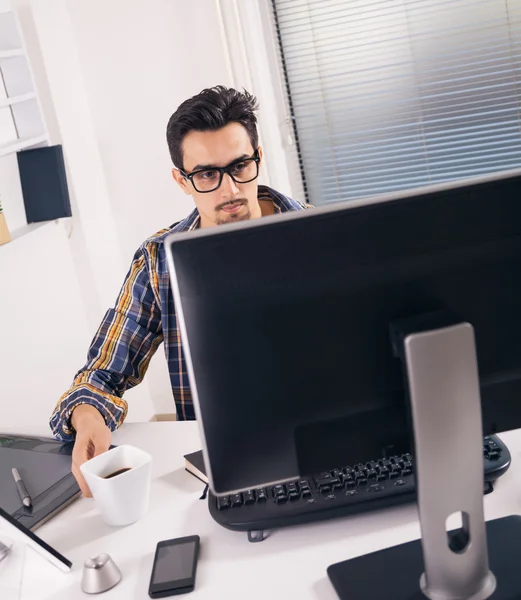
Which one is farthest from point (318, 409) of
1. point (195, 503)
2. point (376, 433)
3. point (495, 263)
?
point (195, 503)

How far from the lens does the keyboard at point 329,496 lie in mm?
1121

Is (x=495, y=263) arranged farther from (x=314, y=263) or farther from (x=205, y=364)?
(x=205, y=364)

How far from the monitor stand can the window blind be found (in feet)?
7.34

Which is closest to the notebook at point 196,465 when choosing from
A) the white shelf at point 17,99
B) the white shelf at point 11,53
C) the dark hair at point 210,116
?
the dark hair at point 210,116

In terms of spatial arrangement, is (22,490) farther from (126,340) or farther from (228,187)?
(228,187)

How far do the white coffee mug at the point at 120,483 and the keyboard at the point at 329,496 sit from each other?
0.12 metres

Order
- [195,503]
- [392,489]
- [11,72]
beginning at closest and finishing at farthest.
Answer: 1. [392,489]
2. [195,503]
3. [11,72]

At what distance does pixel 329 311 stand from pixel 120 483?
503 mm

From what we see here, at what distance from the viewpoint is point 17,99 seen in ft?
8.76

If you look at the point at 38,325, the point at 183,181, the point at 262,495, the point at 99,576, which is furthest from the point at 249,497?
the point at 38,325

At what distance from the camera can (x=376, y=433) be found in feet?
3.08

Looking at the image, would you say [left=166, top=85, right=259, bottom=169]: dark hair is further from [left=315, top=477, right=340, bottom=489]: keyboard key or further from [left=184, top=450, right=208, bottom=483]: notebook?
[left=315, top=477, right=340, bottom=489]: keyboard key

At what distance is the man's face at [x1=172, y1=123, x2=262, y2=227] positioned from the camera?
181 cm

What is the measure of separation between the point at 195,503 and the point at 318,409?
1.42 feet
